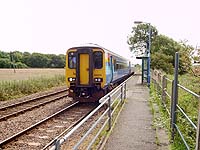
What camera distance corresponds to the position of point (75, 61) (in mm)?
14570

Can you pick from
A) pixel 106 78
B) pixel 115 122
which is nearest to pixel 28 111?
pixel 106 78

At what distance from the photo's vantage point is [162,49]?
47.7 meters

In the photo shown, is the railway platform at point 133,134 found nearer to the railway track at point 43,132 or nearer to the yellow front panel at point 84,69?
the railway track at point 43,132

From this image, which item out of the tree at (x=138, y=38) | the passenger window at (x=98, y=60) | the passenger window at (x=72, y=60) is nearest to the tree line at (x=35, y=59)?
the tree at (x=138, y=38)

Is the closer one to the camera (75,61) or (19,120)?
(19,120)

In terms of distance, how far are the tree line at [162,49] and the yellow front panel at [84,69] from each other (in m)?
5.28

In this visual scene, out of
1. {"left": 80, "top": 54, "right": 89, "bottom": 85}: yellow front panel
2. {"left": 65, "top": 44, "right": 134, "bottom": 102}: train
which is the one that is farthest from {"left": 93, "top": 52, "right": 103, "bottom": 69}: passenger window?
{"left": 80, "top": 54, "right": 89, "bottom": 85}: yellow front panel

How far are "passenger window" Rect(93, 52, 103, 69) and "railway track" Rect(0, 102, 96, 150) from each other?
2954mm

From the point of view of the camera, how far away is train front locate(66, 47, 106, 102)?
14.3 m

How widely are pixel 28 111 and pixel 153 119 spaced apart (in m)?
6.20

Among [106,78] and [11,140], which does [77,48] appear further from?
[11,140]

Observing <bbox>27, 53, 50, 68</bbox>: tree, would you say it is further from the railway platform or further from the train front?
the railway platform

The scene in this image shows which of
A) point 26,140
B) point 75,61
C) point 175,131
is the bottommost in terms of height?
point 26,140

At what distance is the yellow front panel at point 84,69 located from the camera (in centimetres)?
1445
